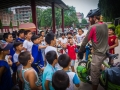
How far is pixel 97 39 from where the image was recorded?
2.61 metres

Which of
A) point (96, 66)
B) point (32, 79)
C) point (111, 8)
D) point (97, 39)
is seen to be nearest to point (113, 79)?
point (96, 66)

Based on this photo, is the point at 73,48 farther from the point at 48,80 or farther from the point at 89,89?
the point at 48,80

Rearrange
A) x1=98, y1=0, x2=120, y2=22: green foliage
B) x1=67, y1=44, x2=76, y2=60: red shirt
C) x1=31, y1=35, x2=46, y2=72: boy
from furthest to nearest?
x1=98, y1=0, x2=120, y2=22: green foliage, x1=67, y1=44, x2=76, y2=60: red shirt, x1=31, y1=35, x2=46, y2=72: boy

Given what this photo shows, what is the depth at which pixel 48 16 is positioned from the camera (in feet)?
150

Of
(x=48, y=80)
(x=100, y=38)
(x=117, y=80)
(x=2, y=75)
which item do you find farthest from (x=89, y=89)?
(x=2, y=75)

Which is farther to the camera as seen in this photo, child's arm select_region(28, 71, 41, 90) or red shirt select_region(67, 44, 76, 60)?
red shirt select_region(67, 44, 76, 60)

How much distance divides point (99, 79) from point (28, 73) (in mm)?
1847

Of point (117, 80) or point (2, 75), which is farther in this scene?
point (117, 80)

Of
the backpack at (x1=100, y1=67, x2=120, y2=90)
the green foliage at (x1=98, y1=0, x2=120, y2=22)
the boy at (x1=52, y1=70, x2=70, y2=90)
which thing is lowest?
the backpack at (x1=100, y1=67, x2=120, y2=90)

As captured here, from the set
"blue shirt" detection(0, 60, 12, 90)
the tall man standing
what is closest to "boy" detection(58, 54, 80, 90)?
the tall man standing

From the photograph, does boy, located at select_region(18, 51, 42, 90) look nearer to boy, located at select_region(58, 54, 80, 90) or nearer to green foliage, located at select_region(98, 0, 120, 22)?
boy, located at select_region(58, 54, 80, 90)

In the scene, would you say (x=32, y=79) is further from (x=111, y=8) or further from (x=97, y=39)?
(x=111, y=8)

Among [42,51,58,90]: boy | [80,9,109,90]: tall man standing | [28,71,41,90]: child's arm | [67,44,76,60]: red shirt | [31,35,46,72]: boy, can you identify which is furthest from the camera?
[67,44,76,60]: red shirt

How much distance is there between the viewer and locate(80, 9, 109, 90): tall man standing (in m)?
2.56
